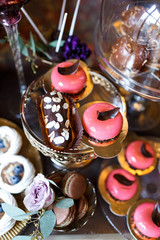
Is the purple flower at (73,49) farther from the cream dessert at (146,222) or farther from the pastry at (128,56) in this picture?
the cream dessert at (146,222)

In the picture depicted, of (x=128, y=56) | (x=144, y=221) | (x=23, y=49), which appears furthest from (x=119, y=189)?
(x=23, y=49)

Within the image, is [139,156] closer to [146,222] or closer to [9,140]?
[146,222]

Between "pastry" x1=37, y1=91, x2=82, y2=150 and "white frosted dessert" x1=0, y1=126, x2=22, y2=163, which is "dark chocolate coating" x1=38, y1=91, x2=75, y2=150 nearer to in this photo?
"pastry" x1=37, y1=91, x2=82, y2=150

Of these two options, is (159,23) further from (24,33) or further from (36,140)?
(36,140)

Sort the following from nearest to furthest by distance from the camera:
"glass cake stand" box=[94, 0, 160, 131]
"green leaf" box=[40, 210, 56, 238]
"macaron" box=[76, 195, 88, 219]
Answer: "green leaf" box=[40, 210, 56, 238]
"macaron" box=[76, 195, 88, 219]
"glass cake stand" box=[94, 0, 160, 131]

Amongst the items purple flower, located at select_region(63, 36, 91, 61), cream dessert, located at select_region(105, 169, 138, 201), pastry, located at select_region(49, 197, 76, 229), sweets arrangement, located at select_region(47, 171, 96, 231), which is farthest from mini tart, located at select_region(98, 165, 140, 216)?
purple flower, located at select_region(63, 36, 91, 61)
